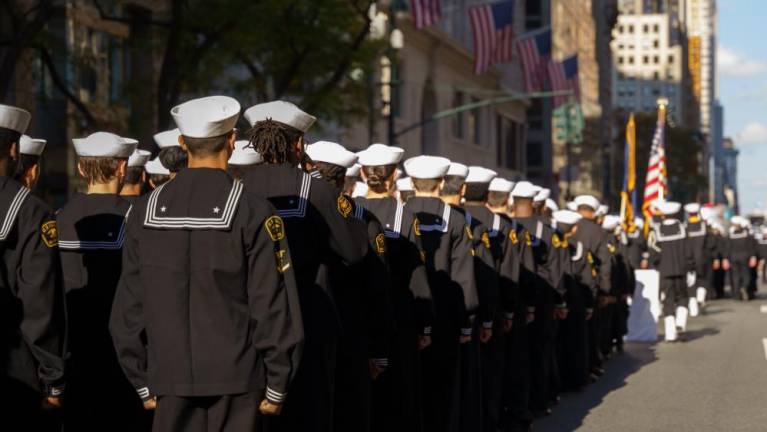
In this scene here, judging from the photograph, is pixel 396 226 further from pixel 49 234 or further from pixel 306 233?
pixel 49 234

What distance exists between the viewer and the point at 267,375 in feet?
18.8

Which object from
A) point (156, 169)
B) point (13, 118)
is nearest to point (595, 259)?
point (156, 169)

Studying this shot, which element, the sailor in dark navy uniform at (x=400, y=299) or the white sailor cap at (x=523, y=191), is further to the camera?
the white sailor cap at (x=523, y=191)

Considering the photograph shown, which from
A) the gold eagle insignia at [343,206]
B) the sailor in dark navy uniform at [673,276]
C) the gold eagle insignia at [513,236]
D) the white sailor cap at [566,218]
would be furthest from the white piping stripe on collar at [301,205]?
the sailor in dark navy uniform at [673,276]

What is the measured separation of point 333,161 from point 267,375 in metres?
2.06

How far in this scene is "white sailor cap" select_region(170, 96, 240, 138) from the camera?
5.83 meters

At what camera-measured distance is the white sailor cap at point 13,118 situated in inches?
250

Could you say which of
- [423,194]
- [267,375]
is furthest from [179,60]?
[267,375]

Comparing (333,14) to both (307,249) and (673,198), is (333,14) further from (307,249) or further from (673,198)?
(673,198)

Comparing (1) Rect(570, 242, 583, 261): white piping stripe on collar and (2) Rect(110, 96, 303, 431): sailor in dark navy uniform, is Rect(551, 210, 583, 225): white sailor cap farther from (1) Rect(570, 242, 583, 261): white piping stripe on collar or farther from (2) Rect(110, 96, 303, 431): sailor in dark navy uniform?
(2) Rect(110, 96, 303, 431): sailor in dark navy uniform

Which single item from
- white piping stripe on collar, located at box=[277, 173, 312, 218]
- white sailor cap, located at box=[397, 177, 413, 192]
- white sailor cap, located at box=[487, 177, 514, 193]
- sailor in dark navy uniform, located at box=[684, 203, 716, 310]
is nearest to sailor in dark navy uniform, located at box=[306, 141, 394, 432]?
white piping stripe on collar, located at box=[277, 173, 312, 218]

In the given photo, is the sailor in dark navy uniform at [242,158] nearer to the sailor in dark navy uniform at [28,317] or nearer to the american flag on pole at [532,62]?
the sailor in dark navy uniform at [28,317]

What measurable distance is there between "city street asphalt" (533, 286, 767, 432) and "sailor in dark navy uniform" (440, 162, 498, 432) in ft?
5.31

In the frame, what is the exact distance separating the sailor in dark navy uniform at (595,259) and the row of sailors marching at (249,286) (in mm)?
4972
